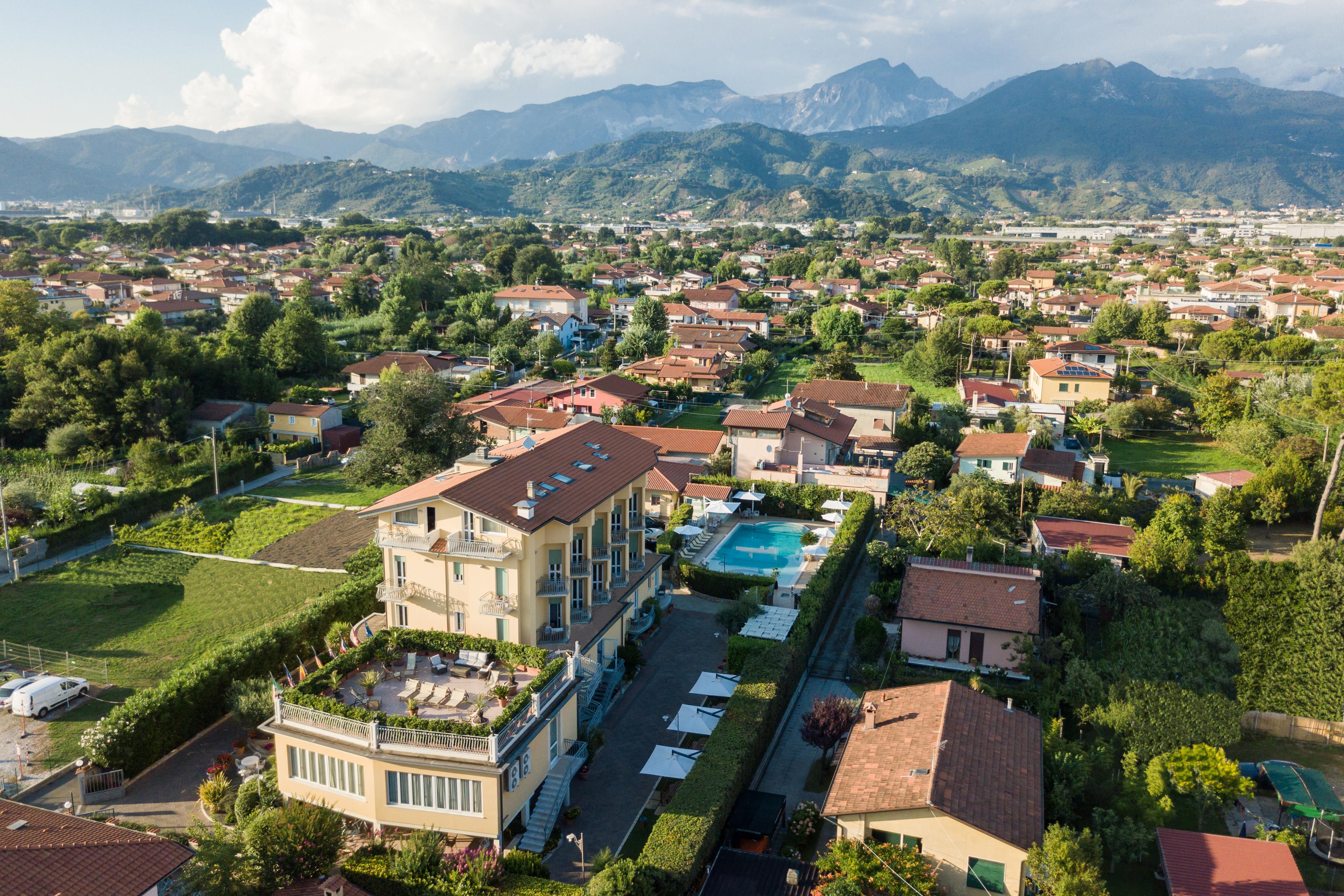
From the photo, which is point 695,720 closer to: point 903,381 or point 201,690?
point 201,690

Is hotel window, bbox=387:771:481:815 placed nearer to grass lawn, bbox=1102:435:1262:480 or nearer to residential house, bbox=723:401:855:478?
residential house, bbox=723:401:855:478

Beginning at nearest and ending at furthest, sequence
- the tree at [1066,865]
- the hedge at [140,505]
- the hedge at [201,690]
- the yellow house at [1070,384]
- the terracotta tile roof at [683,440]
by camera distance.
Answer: the tree at [1066,865]
the hedge at [201,690]
the hedge at [140,505]
the terracotta tile roof at [683,440]
the yellow house at [1070,384]

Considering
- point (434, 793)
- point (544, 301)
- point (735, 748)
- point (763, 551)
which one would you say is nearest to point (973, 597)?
point (735, 748)

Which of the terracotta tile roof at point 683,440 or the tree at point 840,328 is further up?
the tree at point 840,328

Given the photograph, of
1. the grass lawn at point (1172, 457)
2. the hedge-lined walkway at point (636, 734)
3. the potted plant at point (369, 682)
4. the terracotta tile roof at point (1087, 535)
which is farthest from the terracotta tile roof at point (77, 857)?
the grass lawn at point (1172, 457)

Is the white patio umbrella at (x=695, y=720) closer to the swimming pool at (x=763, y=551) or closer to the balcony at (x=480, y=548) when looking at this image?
the balcony at (x=480, y=548)

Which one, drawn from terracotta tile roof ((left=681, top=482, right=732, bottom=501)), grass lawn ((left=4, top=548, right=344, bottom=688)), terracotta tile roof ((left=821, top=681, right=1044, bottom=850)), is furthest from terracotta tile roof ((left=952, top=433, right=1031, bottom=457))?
grass lawn ((left=4, top=548, right=344, bottom=688))

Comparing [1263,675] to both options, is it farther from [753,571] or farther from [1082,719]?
[753,571]

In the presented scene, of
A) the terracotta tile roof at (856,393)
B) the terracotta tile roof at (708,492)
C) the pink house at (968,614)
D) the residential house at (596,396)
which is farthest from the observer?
the residential house at (596,396)

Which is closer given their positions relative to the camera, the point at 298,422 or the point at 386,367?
the point at 298,422
